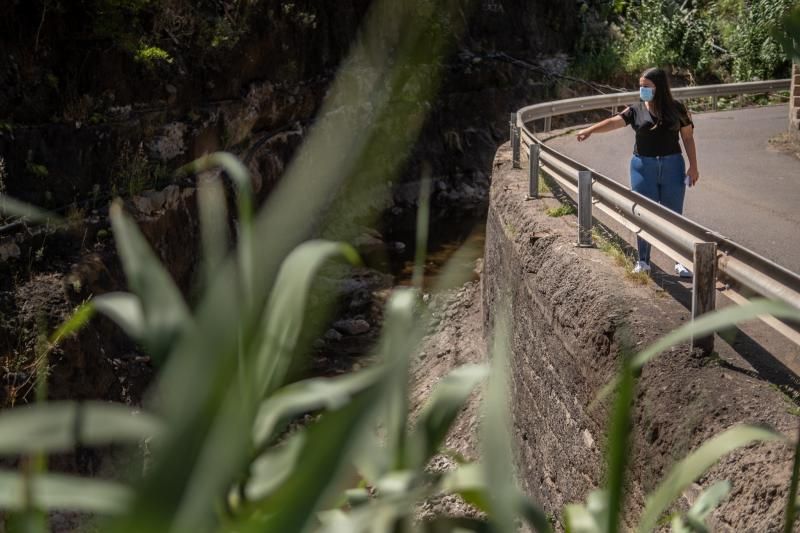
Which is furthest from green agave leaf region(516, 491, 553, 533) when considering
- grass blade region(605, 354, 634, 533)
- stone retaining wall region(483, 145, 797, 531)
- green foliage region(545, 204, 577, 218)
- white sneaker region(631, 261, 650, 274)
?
green foliage region(545, 204, 577, 218)

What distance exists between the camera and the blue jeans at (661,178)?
7.54 m

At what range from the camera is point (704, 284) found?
485 centimetres

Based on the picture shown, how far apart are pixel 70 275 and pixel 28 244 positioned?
62 centimetres

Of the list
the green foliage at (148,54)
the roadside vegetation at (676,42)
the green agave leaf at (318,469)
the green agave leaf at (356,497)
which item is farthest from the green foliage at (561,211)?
the roadside vegetation at (676,42)

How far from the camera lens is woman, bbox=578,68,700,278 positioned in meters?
7.41

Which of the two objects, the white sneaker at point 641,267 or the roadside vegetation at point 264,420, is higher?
the roadside vegetation at point 264,420

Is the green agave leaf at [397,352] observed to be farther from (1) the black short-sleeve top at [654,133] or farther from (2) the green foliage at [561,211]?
(2) the green foliage at [561,211]

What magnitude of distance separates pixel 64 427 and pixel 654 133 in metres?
6.89

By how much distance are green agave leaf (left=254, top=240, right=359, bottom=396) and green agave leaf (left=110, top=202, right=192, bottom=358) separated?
126 mm

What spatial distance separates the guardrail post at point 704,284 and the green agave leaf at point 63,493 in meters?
4.11

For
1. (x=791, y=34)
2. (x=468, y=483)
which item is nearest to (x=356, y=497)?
(x=468, y=483)

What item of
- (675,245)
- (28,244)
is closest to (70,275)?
(28,244)

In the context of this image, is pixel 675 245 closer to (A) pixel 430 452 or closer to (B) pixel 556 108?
(A) pixel 430 452

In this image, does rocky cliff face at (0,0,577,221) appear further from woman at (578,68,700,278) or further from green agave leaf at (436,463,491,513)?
green agave leaf at (436,463,491,513)
